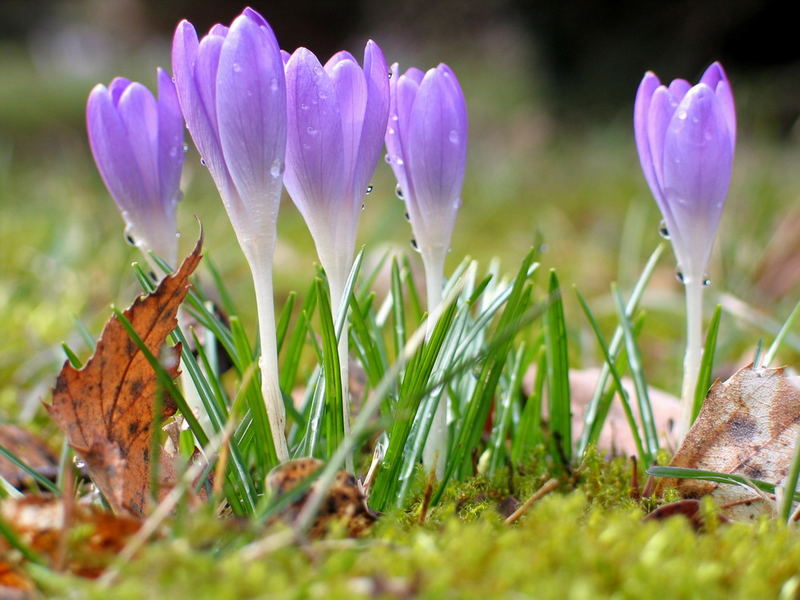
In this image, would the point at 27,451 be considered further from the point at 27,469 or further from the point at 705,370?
the point at 705,370

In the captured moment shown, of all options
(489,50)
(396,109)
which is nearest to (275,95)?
(396,109)

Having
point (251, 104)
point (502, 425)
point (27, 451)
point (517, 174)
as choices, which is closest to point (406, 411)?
point (502, 425)

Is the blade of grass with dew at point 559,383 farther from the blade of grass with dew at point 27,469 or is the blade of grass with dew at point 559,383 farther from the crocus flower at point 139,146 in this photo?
the blade of grass with dew at point 27,469

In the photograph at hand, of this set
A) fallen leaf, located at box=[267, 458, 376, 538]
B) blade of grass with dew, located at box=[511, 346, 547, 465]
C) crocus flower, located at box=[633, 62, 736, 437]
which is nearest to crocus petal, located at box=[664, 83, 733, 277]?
crocus flower, located at box=[633, 62, 736, 437]

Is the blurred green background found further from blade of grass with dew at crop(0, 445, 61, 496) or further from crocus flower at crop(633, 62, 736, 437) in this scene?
blade of grass with dew at crop(0, 445, 61, 496)

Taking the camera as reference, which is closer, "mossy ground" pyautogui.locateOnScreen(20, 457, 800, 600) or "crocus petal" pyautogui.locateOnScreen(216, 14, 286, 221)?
"mossy ground" pyautogui.locateOnScreen(20, 457, 800, 600)

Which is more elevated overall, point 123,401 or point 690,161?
point 690,161

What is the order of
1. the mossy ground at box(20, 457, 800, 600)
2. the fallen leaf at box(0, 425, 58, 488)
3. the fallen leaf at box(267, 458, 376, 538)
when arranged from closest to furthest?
1. the mossy ground at box(20, 457, 800, 600)
2. the fallen leaf at box(267, 458, 376, 538)
3. the fallen leaf at box(0, 425, 58, 488)
